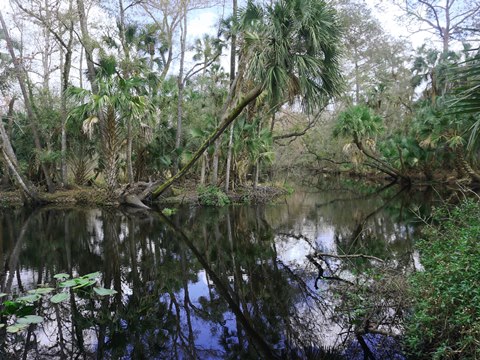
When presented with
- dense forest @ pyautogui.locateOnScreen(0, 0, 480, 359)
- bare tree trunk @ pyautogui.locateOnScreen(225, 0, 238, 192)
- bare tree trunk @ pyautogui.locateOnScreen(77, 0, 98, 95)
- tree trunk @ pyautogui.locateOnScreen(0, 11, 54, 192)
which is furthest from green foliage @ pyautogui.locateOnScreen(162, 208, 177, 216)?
tree trunk @ pyautogui.locateOnScreen(0, 11, 54, 192)

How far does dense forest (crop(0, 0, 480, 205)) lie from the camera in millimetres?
11016

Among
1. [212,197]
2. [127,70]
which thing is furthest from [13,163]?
[212,197]

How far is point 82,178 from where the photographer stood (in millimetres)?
20391

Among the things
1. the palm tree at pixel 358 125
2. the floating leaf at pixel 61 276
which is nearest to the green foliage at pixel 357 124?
the palm tree at pixel 358 125

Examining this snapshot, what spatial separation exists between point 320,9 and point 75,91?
32.7 feet

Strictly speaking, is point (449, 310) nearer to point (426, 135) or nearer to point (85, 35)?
point (85, 35)

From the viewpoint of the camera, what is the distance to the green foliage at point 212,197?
51.8ft

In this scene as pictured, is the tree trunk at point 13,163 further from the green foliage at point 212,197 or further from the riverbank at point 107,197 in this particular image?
the green foliage at point 212,197

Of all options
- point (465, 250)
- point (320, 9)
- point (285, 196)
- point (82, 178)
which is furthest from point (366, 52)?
point (465, 250)

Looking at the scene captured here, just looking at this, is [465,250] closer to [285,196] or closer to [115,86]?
[115,86]

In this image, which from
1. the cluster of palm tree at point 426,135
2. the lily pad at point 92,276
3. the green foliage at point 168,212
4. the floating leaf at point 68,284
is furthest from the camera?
the cluster of palm tree at point 426,135

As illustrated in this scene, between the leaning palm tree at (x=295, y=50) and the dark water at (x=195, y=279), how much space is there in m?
4.06

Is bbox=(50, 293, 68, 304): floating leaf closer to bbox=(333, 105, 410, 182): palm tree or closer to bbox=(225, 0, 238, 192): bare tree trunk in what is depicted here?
bbox=(225, 0, 238, 192): bare tree trunk

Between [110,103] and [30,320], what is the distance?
11094 mm
